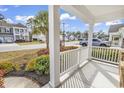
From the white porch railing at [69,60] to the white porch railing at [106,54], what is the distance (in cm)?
137

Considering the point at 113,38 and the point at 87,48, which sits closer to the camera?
the point at 87,48

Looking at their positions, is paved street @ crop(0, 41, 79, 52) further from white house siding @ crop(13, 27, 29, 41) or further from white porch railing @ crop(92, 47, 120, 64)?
white porch railing @ crop(92, 47, 120, 64)

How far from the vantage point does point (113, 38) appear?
12.4m

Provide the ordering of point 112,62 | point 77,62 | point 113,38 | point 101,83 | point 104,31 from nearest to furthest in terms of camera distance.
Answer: point 101,83
point 77,62
point 112,62
point 113,38
point 104,31

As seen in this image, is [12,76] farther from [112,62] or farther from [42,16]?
[112,62]

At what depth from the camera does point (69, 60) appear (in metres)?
3.04

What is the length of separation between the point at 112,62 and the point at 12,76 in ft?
11.9

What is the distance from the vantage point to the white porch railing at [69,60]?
2.72 metres

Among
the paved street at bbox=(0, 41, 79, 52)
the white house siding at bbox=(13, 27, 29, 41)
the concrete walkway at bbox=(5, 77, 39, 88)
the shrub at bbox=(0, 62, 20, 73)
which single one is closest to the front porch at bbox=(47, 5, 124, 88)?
the concrete walkway at bbox=(5, 77, 39, 88)

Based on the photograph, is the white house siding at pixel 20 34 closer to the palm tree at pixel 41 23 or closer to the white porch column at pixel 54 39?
the palm tree at pixel 41 23

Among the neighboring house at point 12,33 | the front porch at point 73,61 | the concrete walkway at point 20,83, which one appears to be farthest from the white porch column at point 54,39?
the neighboring house at point 12,33

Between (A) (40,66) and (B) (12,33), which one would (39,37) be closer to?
(B) (12,33)

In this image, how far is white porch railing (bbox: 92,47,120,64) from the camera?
13.0 feet

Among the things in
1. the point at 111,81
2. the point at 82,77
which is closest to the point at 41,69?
the point at 82,77
